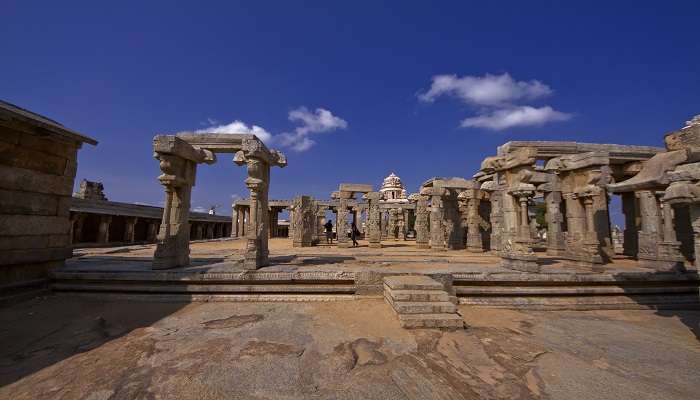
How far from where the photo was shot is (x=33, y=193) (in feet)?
20.4

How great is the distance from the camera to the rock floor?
286 cm

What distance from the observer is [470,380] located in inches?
119

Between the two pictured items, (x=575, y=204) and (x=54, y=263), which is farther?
(x=575, y=204)

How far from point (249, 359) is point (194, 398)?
2.67 ft

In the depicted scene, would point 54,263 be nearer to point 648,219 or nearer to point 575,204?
point 575,204

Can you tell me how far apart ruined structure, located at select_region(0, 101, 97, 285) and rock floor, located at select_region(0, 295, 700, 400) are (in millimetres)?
1120

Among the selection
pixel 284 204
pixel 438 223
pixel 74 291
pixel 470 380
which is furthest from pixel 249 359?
pixel 284 204

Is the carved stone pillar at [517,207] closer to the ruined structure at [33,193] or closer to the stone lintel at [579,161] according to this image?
the stone lintel at [579,161]

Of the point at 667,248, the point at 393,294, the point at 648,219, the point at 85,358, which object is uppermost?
the point at 648,219

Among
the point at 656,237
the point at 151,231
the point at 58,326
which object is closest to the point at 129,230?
the point at 151,231

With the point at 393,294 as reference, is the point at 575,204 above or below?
above

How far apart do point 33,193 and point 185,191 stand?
305cm

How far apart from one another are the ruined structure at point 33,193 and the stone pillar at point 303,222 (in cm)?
1242

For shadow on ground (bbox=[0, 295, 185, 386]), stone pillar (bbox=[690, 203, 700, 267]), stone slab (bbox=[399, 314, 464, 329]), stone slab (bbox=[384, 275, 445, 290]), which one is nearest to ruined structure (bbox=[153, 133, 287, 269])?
shadow on ground (bbox=[0, 295, 185, 386])
